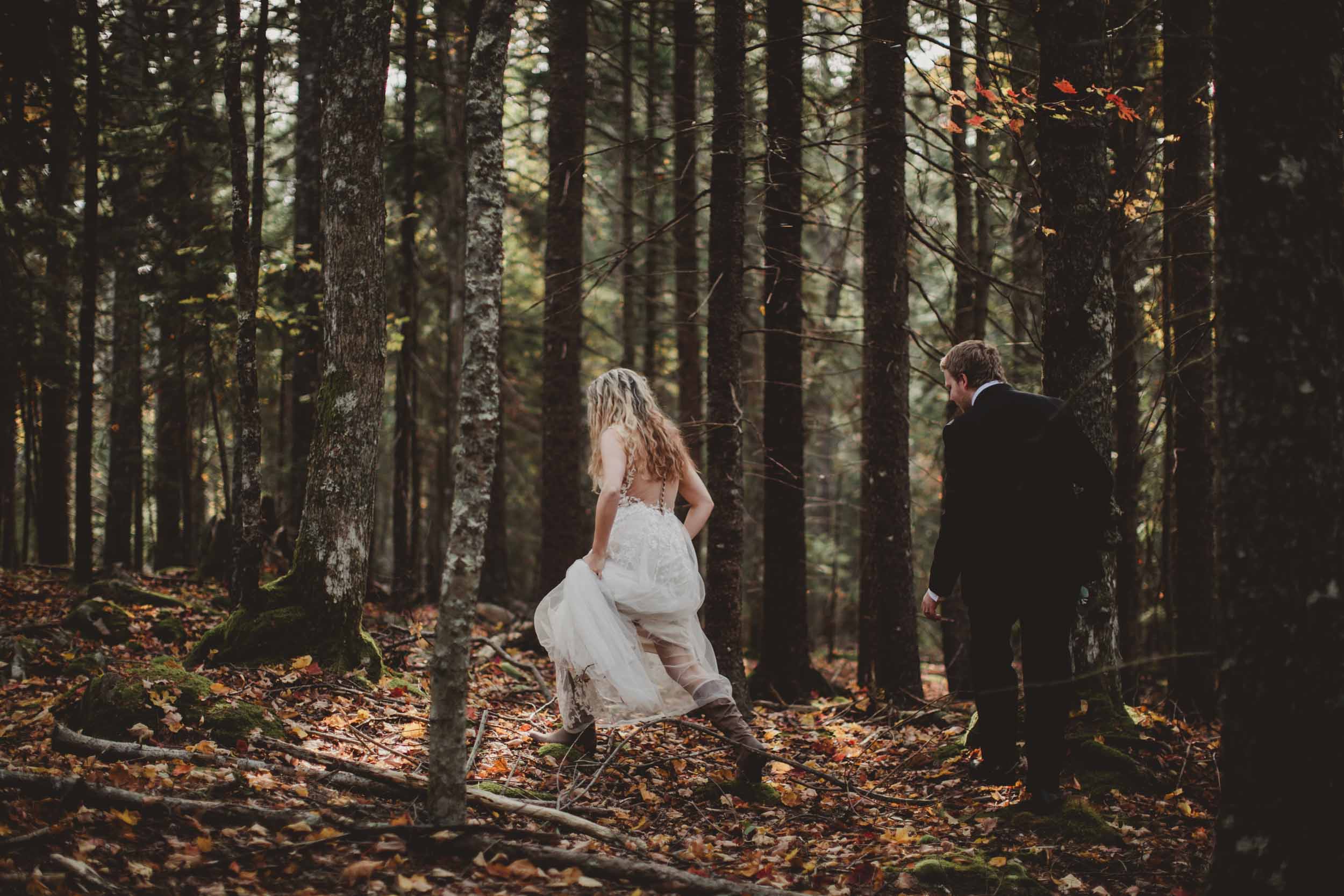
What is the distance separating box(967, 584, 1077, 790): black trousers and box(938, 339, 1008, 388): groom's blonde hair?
1254mm

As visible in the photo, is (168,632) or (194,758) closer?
(194,758)

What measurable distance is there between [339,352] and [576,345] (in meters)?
4.49

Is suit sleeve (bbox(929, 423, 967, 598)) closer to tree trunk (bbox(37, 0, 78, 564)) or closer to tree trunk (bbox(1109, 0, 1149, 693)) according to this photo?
tree trunk (bbox(1109, 0, 1149, 693))

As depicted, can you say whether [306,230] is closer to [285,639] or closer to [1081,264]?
[285,639]

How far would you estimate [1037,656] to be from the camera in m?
4.93

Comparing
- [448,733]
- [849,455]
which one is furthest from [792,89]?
[849,455]

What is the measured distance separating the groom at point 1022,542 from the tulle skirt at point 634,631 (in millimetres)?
1514

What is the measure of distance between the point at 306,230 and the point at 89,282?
423 cm

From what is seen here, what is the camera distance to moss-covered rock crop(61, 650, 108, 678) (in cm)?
655

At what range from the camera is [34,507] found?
17281 mm

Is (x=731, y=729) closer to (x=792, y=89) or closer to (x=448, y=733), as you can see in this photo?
(x=448, y=733)

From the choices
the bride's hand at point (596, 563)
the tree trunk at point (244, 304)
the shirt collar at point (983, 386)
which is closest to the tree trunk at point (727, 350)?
the bride's hand at point (596, 563)

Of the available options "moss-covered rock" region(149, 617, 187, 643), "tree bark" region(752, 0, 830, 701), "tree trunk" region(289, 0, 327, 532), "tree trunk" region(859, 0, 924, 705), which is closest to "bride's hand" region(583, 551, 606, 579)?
"tree bark" region(752, 0, 830, 701)

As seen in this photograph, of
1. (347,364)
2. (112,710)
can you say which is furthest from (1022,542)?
(347,364)
